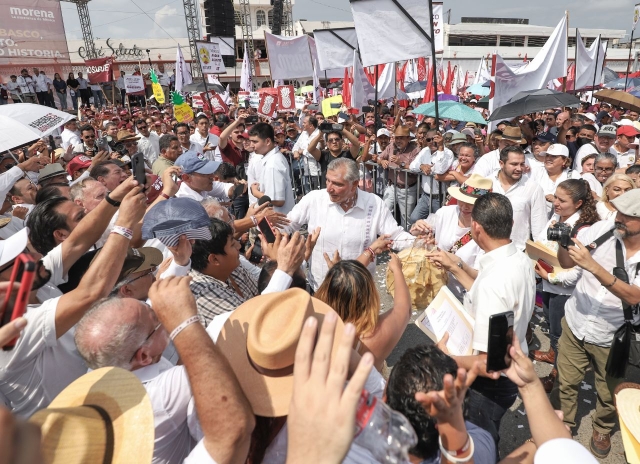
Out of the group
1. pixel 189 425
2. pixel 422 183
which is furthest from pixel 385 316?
pixel 422 183

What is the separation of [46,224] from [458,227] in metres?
3.31

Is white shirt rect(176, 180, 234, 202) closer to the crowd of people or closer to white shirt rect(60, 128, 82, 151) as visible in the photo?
the crowd of people

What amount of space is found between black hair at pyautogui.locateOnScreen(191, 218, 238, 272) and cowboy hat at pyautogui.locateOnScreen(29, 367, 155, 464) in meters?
1.34

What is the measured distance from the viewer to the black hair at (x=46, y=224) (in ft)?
9.78

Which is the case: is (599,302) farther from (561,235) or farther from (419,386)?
(419,386)

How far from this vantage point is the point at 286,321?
1503mm

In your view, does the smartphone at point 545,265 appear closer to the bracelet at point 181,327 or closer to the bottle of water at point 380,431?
the bottle of water at point 380,431

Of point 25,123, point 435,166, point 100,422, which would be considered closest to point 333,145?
point 435,166

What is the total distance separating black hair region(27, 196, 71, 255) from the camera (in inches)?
117

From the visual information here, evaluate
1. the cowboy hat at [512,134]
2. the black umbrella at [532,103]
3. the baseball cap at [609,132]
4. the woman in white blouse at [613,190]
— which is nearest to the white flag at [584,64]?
the black umbrella at [532,103]

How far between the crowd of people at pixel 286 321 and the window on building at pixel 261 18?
62.0 m

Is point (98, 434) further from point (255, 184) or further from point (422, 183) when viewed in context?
point (422, 183)

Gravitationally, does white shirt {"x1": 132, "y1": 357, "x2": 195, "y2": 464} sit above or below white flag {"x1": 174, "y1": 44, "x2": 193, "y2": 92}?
below

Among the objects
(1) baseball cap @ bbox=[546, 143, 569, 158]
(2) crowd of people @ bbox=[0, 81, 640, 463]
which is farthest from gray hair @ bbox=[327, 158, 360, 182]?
(1) baseball cap @ bbox=[546, 143, 569, 158]
